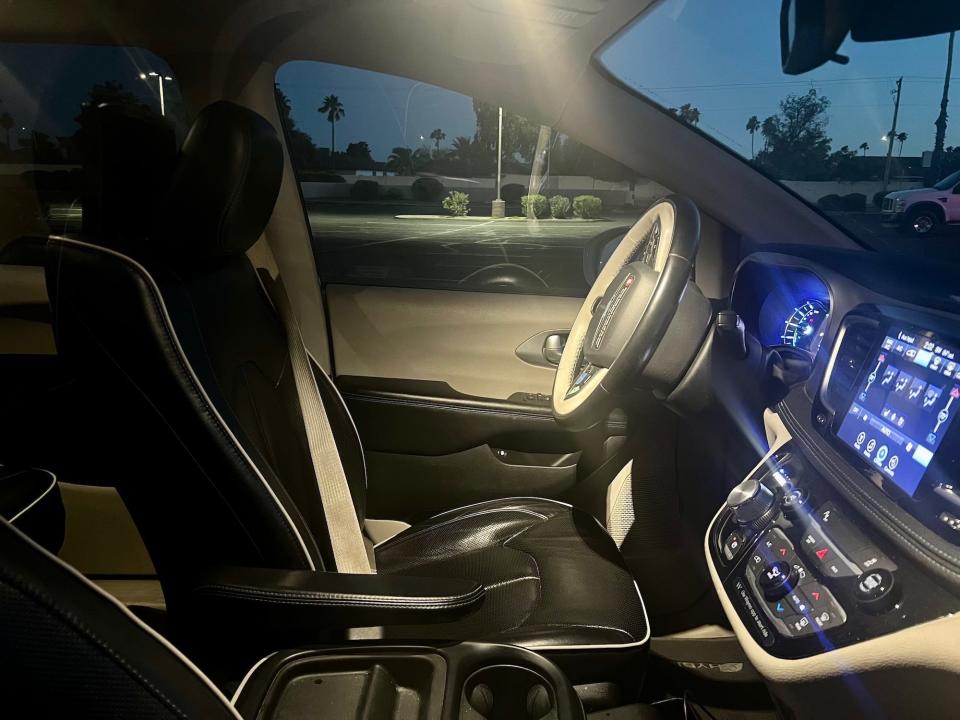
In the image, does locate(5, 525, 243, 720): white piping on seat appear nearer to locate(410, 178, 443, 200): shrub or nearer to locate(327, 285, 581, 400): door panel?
locate(327, 285, 581, 400): door panel

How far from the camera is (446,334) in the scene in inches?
96.4

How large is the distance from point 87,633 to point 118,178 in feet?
2.68

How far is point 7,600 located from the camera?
22.1 inches

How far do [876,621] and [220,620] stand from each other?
0.89m

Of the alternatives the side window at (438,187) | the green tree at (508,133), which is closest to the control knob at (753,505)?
the side window at (438,187)

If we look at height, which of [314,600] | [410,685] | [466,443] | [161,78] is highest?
[161,78]

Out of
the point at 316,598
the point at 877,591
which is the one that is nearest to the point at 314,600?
the point at 316,598

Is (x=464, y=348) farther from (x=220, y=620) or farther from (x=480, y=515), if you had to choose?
(x=220, y=620)

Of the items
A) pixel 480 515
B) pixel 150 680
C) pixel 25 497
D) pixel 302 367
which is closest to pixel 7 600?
pixel 150 680

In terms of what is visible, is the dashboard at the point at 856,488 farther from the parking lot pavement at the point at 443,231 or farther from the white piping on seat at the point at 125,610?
the parking lot pavement at the point at 443,231

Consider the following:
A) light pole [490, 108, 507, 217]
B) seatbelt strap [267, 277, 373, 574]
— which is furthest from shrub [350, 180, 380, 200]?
seatbelt strap [267, 277, 373, 574]

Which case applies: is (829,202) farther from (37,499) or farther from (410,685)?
(37,499)

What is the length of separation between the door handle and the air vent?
90 cm

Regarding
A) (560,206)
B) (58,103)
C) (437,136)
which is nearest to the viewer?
(58,103)
